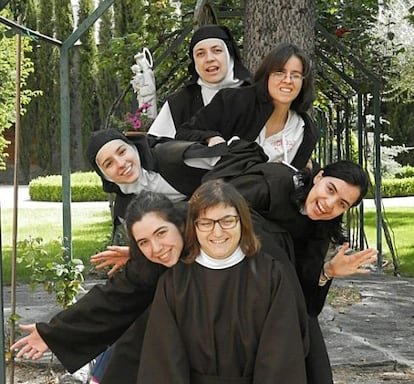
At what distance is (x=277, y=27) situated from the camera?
205 inches

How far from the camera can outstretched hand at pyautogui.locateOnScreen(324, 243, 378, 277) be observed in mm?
2602

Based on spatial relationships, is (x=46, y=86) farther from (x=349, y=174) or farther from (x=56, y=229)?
(x=349, y=174)

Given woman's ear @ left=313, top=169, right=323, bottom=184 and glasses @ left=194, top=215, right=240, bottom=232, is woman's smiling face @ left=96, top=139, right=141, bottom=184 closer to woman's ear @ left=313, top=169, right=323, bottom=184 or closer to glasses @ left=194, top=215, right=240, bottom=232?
glasses @ left=194, top=215, right=240, bottom=232

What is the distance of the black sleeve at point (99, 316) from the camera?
2.62 m

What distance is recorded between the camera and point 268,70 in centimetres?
274

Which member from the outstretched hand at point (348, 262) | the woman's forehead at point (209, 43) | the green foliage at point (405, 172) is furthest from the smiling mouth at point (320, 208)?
the green foliage at point (405, 172)

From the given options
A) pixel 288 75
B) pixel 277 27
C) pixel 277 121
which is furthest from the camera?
pixel 277 27

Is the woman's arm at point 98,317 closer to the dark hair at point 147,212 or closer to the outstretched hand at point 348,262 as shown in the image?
the dark hair at point 147,212

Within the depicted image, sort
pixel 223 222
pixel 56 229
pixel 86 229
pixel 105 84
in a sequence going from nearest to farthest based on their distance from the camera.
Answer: pixel 223 222 < pixel 56 229 < pixel 86 229 < pixel 105 84

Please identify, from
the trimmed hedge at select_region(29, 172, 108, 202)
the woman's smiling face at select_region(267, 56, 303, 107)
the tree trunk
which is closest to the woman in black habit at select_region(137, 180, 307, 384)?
the woman's smiling face at select_region(267, 56, 303, 107)

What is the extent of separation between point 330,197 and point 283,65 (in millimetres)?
464

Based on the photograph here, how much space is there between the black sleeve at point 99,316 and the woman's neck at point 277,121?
632 millimetres

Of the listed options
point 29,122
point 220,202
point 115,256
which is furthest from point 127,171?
point 29,122

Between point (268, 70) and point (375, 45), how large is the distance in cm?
583
